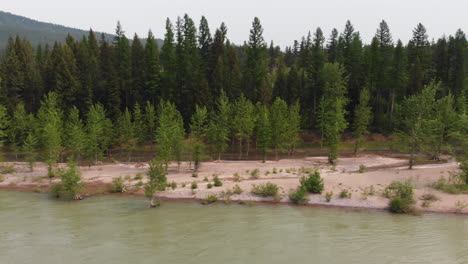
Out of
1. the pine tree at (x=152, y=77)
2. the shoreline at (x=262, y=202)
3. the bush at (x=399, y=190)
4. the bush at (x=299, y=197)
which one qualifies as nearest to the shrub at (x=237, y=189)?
the shoreline at (x=262, y=202)

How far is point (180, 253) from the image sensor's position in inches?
826

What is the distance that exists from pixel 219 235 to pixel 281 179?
48.1ft

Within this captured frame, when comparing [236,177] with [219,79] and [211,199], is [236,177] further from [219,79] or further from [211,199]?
[219,79]

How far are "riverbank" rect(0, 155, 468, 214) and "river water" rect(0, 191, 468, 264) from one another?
185 cm

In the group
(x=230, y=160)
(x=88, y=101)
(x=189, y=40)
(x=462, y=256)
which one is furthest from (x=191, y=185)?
(x=189, y=40)

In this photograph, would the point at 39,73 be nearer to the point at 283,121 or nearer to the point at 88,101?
the point at 88,101

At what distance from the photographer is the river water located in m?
20.5

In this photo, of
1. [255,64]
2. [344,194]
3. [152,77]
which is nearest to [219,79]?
[255,64]

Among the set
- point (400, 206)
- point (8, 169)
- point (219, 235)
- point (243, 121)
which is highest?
point (243, 121)

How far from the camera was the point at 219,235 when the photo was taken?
933 inches

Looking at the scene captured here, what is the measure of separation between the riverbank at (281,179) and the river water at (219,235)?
6.07ft

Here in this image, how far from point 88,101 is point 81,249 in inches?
1758

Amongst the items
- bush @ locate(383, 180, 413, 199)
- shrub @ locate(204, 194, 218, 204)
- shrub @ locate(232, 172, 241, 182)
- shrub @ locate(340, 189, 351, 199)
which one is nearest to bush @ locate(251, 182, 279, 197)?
shrub @ locate(204, 194, 218, 204)

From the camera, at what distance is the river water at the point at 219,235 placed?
20.5 meters
